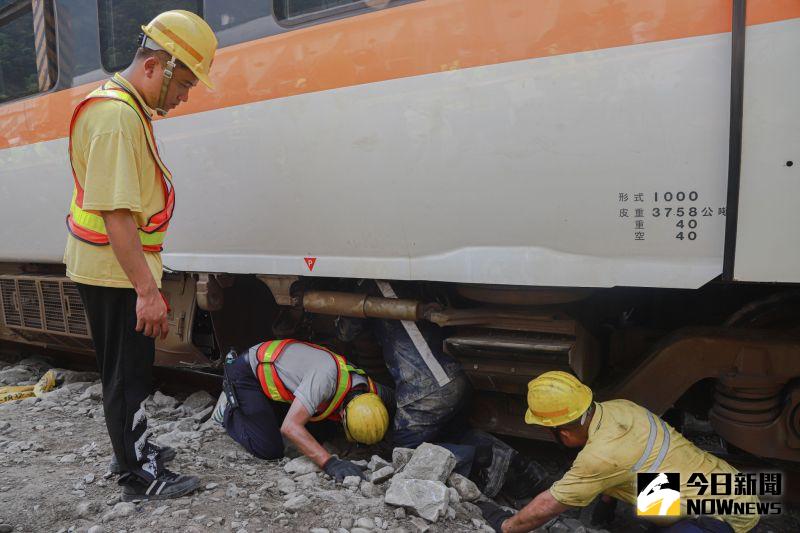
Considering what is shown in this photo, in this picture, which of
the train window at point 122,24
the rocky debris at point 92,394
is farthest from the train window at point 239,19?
the rocky debris at point 92,394

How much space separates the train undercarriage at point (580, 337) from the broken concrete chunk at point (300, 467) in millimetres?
769

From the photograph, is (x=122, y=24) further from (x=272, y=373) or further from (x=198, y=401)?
(x=198, y=401)

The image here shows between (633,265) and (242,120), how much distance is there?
197 centimetres

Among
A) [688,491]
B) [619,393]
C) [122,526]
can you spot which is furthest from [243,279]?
[688,491]

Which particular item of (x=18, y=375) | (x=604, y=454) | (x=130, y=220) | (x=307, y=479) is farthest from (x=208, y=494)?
(x=18, y=375)

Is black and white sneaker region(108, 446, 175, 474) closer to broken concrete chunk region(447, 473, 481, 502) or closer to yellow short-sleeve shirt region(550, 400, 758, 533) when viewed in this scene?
broken concrete chunk region(447, 473, 481, 502)

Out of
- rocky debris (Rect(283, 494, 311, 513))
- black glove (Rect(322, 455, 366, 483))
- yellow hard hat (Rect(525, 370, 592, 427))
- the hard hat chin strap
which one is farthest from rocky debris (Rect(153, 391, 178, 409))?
yellow hard hat (Rect(525, 370, 592, 427))

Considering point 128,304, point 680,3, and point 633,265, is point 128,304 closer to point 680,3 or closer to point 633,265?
point 633,265

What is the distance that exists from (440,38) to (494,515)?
2100 mm

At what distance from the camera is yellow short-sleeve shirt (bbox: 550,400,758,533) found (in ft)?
8.65

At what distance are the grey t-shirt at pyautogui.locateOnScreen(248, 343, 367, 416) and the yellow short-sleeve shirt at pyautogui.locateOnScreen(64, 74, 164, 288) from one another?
1.07 metres

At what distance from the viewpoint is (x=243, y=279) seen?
3811 millimetres

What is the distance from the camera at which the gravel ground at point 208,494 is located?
2.59 metres

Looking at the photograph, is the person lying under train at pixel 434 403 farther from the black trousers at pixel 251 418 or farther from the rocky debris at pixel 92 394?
the rocky debris at pixel 92 394
